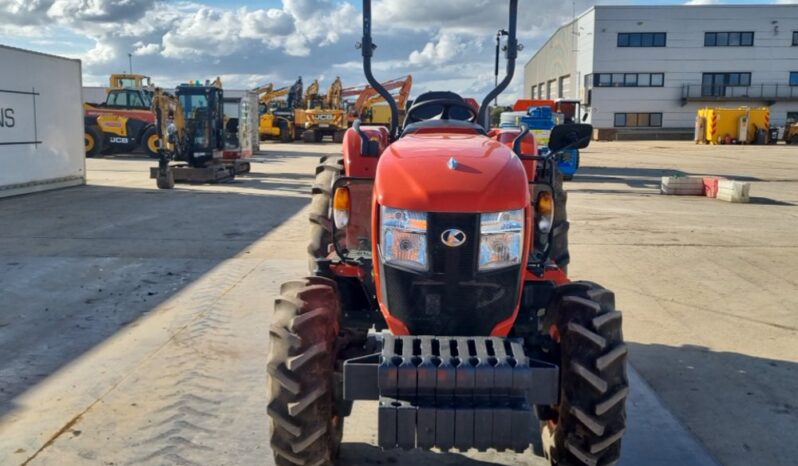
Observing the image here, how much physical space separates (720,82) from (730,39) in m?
3.01

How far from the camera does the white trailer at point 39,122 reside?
596 inches

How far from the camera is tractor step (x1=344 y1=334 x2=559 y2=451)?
295cm

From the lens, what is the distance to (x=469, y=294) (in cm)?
340

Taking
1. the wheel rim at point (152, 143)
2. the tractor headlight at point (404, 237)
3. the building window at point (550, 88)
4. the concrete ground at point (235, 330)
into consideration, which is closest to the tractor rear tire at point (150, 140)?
the wheel rim at point (152, 143)

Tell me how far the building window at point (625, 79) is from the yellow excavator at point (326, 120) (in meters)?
21.5

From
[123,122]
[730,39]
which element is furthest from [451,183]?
[730,39]

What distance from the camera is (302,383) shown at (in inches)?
130

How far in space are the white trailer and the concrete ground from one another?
210 centimetres

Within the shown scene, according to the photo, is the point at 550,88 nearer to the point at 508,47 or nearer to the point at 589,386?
the point at 508,47

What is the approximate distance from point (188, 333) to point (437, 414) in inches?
141

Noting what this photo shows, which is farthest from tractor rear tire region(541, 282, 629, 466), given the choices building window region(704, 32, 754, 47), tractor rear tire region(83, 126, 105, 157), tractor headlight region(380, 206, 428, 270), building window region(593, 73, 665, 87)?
building window region(704, 32, 754, 47)

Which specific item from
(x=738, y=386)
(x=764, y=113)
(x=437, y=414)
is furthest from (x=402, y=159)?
(x=764, y=113)

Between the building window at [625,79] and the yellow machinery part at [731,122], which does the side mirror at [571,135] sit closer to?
the yellow machinery part at [731,122]

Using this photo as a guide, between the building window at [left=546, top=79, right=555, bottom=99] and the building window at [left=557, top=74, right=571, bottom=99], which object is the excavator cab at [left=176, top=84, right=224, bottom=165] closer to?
the building window at [left=557, top=74, right=571, bottom=99]
